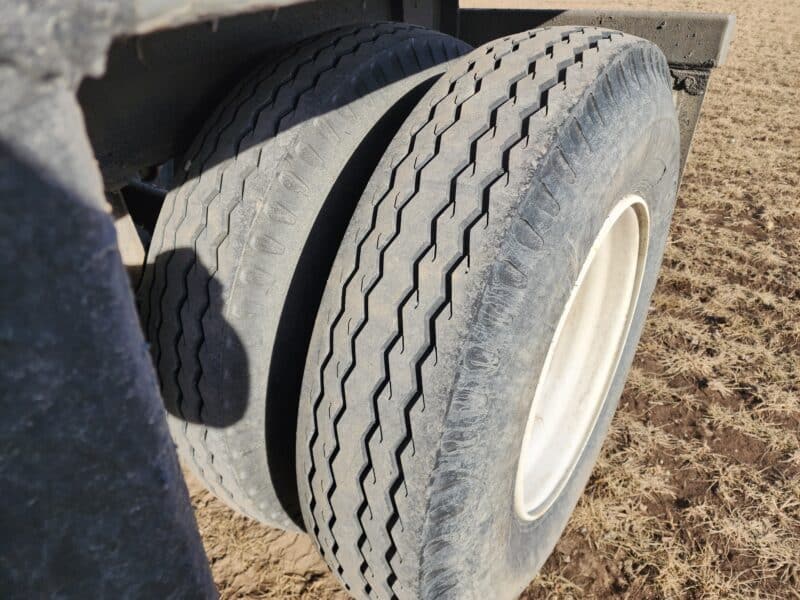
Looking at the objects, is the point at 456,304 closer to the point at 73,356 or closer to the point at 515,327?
the point at 515,327

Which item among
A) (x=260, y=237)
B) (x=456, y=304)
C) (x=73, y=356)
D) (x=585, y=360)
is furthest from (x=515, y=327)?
(x=585, y=360)

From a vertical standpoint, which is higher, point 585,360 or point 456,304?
point 456,304

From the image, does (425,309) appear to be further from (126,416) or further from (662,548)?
(662,548)

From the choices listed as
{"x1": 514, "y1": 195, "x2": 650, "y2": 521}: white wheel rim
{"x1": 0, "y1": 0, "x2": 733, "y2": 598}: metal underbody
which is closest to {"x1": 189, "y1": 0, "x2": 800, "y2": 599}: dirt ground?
{"x1": 514, "y1": 195, "x2": 650, "y2": 521}: white wheel rim

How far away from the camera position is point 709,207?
4.18 meters

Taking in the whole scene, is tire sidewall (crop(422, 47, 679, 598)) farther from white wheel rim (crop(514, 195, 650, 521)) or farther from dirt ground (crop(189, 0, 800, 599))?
dirt ground (crop(189, 0, 800, 599))

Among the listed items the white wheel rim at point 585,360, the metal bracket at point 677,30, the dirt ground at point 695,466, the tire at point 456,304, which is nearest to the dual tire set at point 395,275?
the tire at point 456,304

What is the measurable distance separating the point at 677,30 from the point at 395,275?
196cm

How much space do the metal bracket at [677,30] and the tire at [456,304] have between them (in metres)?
1.20

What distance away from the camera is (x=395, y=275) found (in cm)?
114

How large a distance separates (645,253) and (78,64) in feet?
5.68

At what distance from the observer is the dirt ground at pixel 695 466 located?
1.96 meters

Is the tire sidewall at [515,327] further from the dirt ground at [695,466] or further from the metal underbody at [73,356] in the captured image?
the dirt ground at [695,466]

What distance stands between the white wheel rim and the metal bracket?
0.76 meters
